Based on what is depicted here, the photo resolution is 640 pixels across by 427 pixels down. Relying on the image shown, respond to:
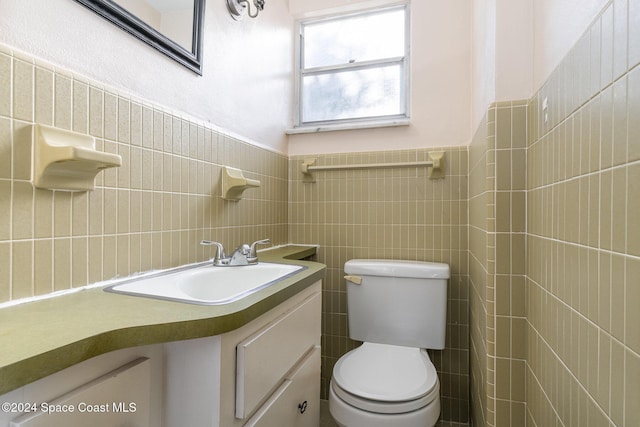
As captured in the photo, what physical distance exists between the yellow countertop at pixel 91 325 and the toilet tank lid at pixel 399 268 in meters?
0.88

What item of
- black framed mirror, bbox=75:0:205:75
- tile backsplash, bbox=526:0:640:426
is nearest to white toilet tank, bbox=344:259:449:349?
tile backsplash, bbox=526:0:640:426

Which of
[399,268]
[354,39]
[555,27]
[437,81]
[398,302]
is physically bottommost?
[398,302]

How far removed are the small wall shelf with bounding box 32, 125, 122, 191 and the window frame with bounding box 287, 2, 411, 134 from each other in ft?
4.40

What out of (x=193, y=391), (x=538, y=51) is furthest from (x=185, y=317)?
(x=538, y=51)

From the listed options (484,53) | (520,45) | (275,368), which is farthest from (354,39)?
(275,368)

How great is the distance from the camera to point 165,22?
3.77ft

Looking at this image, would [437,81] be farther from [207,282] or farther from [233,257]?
[207,282]

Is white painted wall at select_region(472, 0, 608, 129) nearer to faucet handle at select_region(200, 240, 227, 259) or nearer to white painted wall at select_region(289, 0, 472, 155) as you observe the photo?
white painted wall at select_region(289, 0, 472, 155)

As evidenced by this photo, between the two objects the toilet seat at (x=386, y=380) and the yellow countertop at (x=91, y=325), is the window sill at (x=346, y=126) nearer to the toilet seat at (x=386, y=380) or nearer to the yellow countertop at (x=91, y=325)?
the toilet seat at (x=386, y=380)

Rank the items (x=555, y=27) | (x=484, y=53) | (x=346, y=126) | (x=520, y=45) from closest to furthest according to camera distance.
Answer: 1. (x=555, y=27)
2. (x=520, y=45)
3. (x=484, y=53)
4. (x=346, y=126)

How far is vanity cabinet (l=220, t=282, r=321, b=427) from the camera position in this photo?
0.76 meters

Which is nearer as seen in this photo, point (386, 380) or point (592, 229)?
point (592, 229)

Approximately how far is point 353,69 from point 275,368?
1756 millimetres

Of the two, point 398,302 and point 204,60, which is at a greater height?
point 204,60
